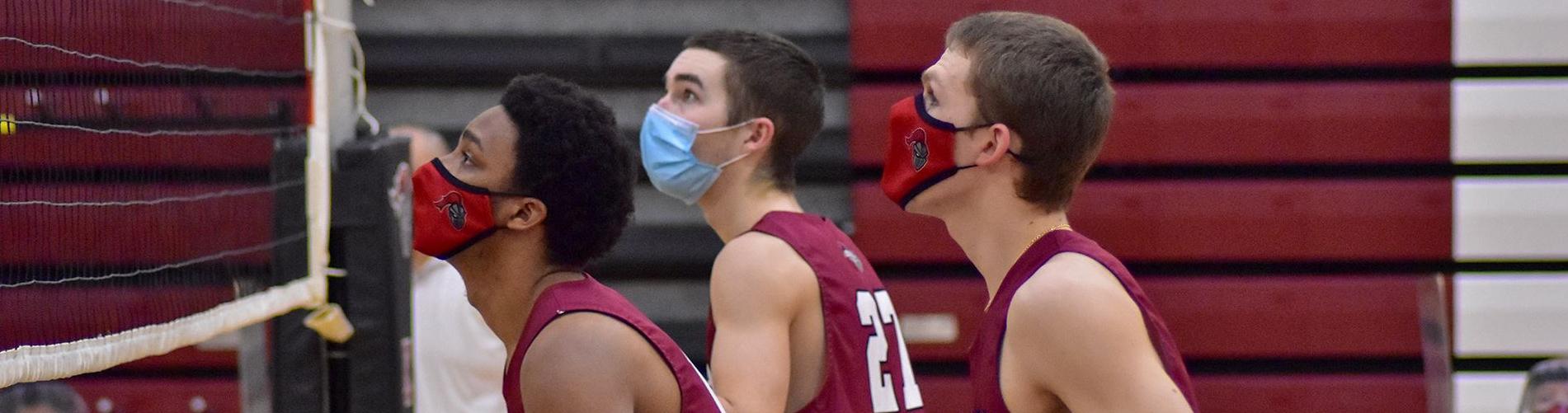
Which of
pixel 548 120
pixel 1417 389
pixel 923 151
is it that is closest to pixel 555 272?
pixel 548 120

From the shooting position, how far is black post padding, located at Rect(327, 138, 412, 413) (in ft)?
12.1

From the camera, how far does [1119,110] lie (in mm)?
5523

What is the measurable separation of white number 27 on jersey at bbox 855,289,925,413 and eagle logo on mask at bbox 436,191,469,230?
1.05 meters

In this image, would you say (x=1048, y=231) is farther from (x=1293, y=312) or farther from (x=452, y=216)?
(x=1293, y=312)

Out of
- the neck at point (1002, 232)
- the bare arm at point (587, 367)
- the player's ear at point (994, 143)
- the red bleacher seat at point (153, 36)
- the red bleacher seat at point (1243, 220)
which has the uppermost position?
the red bleacher seat at point (153, 36)

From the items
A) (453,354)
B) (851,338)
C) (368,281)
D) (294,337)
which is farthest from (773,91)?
(453,354)

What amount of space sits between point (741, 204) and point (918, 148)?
1214mm

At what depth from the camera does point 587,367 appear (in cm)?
238

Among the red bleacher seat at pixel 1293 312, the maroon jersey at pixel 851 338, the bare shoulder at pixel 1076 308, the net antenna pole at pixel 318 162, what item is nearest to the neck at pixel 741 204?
the maroon jersey at pixel 851 338

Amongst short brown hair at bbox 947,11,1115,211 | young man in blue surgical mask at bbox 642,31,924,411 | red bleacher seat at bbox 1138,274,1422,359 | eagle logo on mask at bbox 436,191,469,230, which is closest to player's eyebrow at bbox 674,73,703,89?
young man in blue surgical mask at bbox 642,31,924,411

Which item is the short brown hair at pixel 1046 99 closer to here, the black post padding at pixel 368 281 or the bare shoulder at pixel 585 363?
the bare shoulder at pixel 585 363

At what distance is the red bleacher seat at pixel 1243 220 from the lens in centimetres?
553

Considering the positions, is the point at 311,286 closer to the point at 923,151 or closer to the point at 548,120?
the point at 548,120

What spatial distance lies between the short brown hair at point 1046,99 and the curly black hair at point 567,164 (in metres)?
0.64
